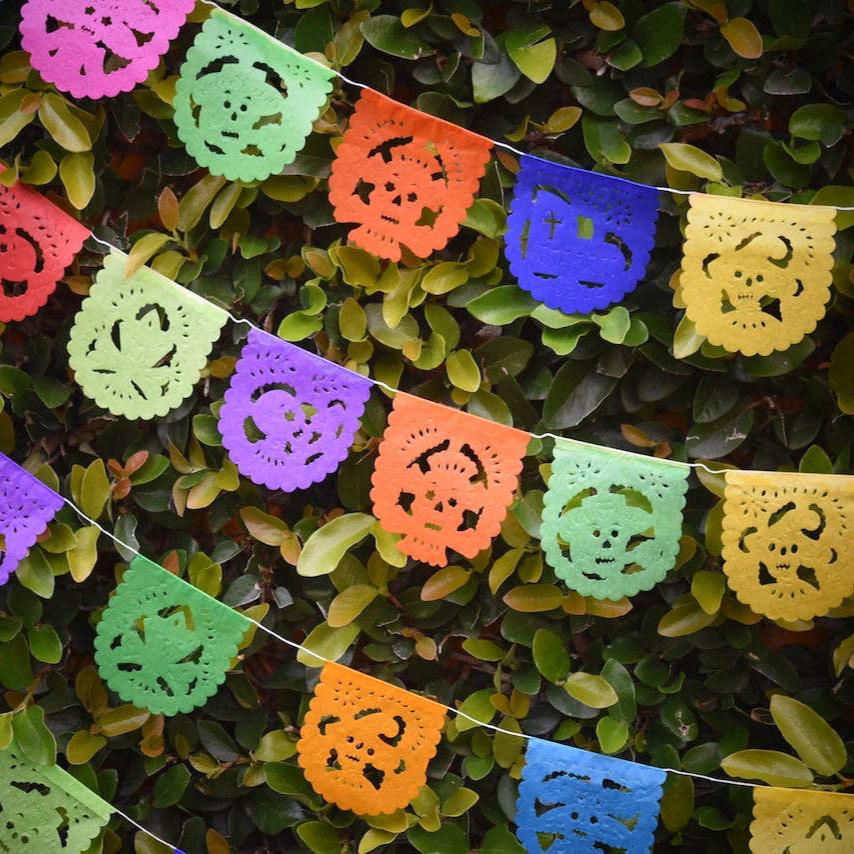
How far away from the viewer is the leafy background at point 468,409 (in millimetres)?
1202

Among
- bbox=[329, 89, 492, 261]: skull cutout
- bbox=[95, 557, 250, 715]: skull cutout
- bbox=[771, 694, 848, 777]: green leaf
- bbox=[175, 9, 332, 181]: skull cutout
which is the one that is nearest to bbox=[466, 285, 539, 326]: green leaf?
bbox=[329, 89, 492, 261]: skull cutout

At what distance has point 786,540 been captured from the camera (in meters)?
1.08

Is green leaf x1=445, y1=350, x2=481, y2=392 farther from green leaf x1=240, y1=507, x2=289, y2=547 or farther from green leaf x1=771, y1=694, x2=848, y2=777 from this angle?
green leaf x1=771, y1=694, x2=848, y2=777

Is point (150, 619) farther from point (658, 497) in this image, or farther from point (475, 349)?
point (658, 497)

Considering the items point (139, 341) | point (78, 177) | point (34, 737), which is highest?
point (78, 177)

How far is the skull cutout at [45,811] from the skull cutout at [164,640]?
166 mm

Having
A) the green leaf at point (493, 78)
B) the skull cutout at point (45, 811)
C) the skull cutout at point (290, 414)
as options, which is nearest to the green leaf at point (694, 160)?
the green leaf at point (493, 78)

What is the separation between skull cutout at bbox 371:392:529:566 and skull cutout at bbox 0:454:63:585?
452 millimetres

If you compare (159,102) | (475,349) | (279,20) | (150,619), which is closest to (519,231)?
(475,349)

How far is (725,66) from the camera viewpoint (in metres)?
1.19

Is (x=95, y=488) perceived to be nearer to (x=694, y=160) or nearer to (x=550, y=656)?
(x=550, y=656)

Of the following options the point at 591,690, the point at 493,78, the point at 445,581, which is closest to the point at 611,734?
the point at 591,690

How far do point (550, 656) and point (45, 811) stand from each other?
29.2 inches

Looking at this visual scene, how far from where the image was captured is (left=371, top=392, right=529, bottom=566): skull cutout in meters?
1.12
